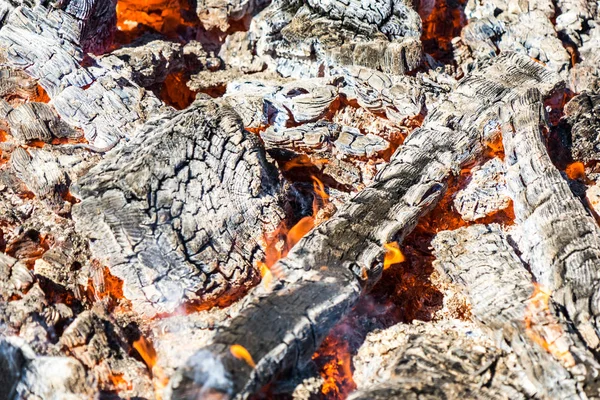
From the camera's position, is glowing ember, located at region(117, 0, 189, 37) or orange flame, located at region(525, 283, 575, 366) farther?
glowing ember, located at region(117, 0, 189, 37)

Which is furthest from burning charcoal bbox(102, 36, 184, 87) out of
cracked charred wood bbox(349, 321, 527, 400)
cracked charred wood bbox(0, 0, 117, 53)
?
cracked charred wood bbox(349, 321, 527, 400)

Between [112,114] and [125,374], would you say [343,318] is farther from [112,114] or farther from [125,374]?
[112,114]

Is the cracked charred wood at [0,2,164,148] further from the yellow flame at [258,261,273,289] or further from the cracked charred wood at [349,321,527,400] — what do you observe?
the cracked charred wood at [349,321,527,400]

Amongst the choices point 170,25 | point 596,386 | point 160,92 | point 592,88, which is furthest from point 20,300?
point 592,88

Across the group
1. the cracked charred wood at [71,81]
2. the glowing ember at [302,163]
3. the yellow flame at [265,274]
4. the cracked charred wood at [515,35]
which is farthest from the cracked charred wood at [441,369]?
the cracked charred wood at [515,35]

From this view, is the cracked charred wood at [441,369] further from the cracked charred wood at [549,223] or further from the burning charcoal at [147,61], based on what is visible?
the burning charcoal at [147,61]

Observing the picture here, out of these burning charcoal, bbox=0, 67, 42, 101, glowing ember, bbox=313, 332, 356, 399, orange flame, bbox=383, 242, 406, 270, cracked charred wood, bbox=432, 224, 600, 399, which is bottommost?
glowing ember, bbox=313, 332, 356, 399
